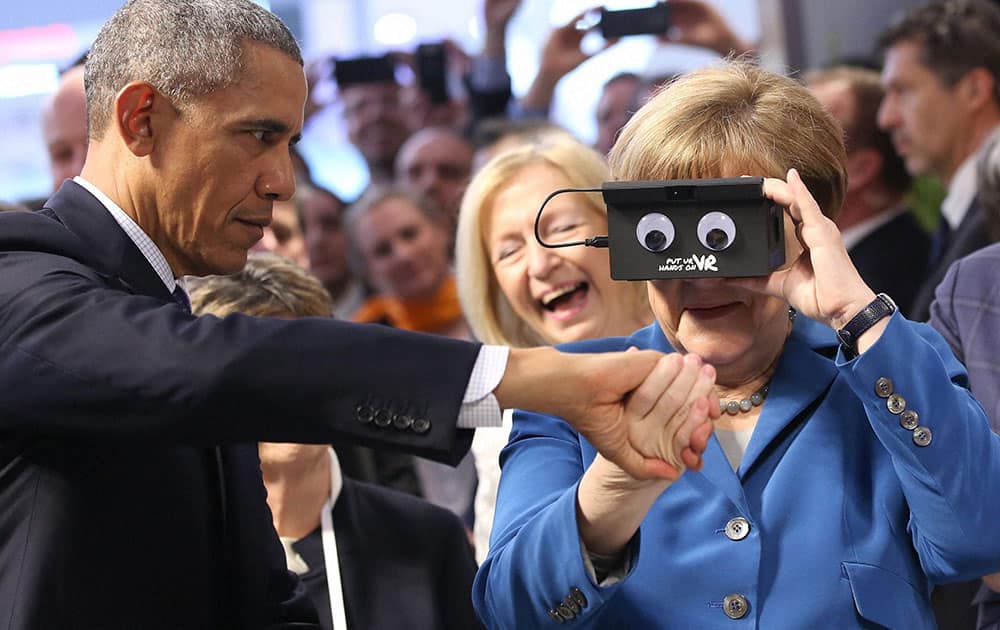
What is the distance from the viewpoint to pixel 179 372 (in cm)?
143

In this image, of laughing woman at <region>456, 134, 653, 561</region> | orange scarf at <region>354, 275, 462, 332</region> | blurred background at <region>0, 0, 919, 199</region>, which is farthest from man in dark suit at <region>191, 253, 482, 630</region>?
blurred background at <region>0, 0, 919, 199</region>

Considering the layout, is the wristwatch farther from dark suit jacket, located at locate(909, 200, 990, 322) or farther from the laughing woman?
dark suit jacket, located at locate(909, 200, 990, 322)

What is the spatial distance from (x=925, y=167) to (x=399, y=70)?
217cm

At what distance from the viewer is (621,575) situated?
5.25ft

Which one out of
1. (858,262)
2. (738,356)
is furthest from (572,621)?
(858,262)

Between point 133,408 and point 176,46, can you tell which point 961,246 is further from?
point 133,408

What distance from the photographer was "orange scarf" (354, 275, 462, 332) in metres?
4.73

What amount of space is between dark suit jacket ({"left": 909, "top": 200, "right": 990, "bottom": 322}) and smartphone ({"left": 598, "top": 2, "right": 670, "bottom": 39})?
127 centimetres

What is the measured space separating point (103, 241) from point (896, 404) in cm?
98

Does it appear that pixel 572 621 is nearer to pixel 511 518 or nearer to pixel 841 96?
pixel 511 518

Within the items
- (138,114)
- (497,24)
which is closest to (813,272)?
(138,114)

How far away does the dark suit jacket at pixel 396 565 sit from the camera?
2.51m

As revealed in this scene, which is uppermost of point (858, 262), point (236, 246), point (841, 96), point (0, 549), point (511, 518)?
point (236, 246)

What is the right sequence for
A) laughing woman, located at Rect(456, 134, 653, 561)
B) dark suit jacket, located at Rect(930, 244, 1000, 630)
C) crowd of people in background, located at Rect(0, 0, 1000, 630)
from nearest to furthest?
crowd of people in background, located at Rect(0, 0, 1000, 630) < dark suit jacket, located at Rect(930, 244, 1000, 630) < laughing woman, located at Rect(456, 134, 653, 561)
